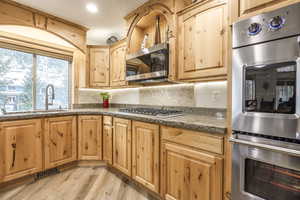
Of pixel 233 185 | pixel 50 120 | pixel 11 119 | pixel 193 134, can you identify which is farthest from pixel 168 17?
pixel 11 119

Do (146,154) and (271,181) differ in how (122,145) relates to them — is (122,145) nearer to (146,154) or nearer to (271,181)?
(146,154)

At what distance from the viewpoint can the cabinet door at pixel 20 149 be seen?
188 cm

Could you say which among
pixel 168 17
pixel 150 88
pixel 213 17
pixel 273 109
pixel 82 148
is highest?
pixel 168 17

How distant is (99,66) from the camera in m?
3.00

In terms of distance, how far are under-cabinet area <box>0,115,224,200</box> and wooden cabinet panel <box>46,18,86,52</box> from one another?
4.40 ft

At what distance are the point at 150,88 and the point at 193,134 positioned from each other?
4.91ft

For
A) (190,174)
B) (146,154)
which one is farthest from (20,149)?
(190,174)

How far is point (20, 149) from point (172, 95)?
7.30 feet

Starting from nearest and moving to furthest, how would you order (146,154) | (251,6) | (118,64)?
(251,6) → (146,154) → (118,64)

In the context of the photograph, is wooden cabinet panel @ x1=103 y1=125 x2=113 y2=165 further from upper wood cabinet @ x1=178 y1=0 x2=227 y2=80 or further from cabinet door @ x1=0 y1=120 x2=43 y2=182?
upper wood cabinet @ x1=178 y1=0 x2=227 y2=80

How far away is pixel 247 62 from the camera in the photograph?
3.25 ft

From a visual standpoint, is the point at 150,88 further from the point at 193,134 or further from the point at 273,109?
the point at 273,109

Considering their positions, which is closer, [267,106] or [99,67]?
[267,106]

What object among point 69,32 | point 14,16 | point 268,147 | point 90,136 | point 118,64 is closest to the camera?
point 268,147
